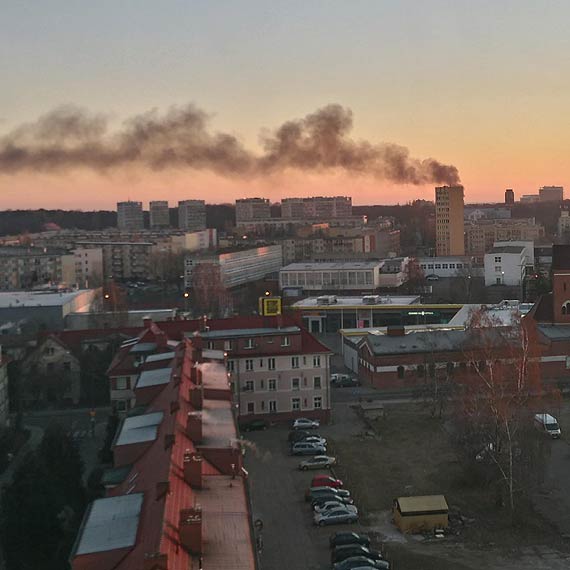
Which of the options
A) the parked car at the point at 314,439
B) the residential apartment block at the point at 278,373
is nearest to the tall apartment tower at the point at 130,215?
the residential apartment block at the point at 278,373

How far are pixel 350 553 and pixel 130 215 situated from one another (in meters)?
82.2

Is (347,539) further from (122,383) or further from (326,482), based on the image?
(122,383)

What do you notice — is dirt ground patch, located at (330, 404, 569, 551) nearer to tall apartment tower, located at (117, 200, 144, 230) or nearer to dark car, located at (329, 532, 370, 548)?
dark car, located at (329, 532, 370, 548)

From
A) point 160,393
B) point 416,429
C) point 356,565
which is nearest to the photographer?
point 356,565

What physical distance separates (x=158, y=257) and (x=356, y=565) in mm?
36973

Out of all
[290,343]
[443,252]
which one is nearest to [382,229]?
[443,252]

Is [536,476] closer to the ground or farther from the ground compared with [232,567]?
closer to the ground

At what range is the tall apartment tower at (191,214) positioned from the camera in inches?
3223

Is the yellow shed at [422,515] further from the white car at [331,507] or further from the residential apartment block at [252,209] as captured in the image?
the residential apartment block at [252,209]

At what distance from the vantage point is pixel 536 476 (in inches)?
383

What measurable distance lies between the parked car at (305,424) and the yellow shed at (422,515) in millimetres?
4431

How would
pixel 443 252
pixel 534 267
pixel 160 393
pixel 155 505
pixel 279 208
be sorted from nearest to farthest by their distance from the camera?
pixel 155 505 → pixel 160 393 → pixel 534 267 → pixel 443 252 → pixel 279 208

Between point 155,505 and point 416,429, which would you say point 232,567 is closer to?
point 155,505

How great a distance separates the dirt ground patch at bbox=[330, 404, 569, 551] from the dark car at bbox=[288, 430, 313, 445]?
1.62ft
